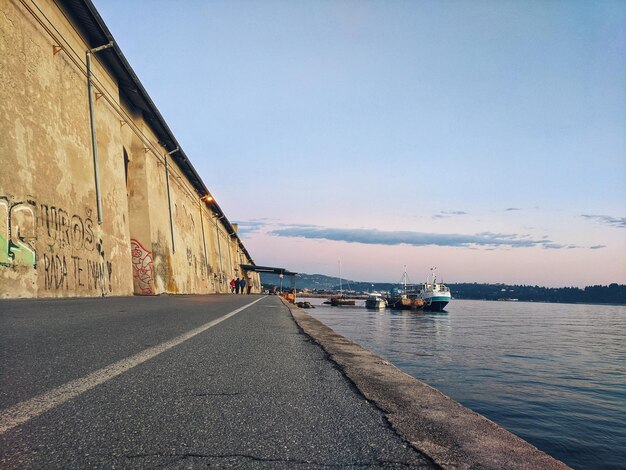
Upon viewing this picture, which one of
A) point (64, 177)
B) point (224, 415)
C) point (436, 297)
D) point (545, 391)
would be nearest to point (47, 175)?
point (64, 177)

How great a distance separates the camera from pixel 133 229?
24.5 meters

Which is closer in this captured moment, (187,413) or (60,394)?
(187,413)

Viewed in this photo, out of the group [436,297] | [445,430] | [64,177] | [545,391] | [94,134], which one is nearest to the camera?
[445,430]

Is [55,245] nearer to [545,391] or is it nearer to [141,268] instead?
[141,268]

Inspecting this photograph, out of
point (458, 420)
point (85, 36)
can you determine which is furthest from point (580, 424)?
point (85, 36)

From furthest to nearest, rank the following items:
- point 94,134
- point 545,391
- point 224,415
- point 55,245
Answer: point 94,134 < point 55,245 < point 545,391 < point 224,415

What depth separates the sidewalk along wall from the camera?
1204 cm

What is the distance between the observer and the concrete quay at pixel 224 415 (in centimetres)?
184

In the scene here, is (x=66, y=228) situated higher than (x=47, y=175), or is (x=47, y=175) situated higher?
(x=47, y=175)

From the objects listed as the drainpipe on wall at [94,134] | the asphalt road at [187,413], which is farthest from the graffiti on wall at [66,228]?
the asphalt road at [187,413]

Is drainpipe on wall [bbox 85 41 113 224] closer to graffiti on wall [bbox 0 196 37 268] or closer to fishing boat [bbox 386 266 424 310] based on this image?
graffiti on wall [bbox 0 196 37 268]

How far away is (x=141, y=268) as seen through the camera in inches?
920

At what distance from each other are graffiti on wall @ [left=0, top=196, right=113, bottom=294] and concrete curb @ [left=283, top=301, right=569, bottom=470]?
38.8 ft

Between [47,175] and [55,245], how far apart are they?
7.70 feet
